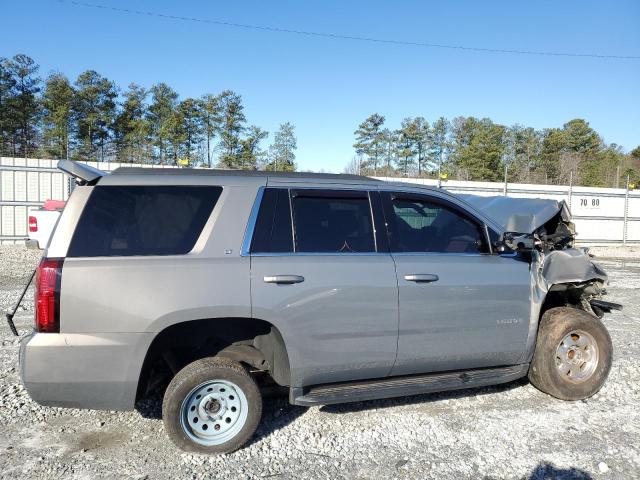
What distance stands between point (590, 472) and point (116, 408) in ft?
10.4

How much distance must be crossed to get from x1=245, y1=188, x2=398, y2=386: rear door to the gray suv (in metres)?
0.01

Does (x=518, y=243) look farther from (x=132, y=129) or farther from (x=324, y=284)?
(x=132, y=129)

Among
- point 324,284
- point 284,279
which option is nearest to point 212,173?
point 284,279

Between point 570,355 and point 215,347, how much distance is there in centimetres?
315

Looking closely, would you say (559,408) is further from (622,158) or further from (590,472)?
(622,158)

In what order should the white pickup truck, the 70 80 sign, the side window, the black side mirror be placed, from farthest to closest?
the 70 80 sign → the white pickup truck → the black side mirror → the side window

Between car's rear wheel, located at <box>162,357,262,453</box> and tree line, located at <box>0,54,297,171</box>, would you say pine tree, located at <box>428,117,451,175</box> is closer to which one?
tree line, located at <box>0,54,297,171</box>

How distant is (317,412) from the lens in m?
4.18

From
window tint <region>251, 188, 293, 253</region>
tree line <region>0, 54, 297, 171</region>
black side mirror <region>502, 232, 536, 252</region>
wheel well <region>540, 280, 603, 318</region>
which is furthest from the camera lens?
tree line <region>0, 54, 297, 171</region>

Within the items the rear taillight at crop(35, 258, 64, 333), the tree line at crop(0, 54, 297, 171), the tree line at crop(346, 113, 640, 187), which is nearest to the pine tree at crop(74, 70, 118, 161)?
the tree line at crop(0, 54, 297, 171)

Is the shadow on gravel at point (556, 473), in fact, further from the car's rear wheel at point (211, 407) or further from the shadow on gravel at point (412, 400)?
the car's rear wheel at point (211, 407)

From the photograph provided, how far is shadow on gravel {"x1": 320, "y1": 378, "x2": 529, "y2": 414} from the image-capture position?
4250mm

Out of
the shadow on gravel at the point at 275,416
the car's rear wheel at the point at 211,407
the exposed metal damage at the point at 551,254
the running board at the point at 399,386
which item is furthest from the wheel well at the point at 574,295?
the car's rear wheel at the point at 211,407

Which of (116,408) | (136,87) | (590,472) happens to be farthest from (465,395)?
(136,87)
